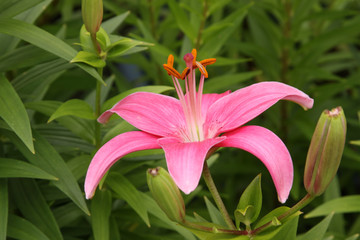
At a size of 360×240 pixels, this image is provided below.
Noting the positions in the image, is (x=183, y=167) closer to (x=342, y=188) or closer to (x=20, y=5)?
(x=20, y=5)

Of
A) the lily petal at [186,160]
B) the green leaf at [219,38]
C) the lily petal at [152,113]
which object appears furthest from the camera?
the green leaf at [219,38]

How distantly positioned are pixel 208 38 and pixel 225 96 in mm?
453

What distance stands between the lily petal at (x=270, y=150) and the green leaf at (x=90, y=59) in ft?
0.68

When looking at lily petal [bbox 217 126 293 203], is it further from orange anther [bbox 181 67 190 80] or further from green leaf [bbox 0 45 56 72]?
green leaf [bbox 0 45 56 72]

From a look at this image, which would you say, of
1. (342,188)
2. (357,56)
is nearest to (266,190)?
(342,188)

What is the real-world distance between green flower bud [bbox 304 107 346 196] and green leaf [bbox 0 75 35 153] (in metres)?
0.34

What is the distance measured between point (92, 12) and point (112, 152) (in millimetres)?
184

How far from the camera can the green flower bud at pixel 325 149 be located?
1.79 feet

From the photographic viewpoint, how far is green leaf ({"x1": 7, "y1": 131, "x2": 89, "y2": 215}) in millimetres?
780

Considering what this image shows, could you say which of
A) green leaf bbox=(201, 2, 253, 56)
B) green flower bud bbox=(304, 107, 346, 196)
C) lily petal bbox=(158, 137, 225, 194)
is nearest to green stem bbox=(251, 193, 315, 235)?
green flower bud bbox=(304, 107, 346, 196)

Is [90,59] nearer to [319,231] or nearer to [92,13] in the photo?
[92,13]

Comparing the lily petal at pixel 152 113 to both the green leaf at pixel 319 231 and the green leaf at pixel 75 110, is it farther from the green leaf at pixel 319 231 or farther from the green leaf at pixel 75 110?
the green leaf at pixel 319 231

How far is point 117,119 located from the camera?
36.0 inches

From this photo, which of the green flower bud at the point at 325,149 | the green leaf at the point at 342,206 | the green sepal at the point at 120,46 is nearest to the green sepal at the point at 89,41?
the green sepal at the point at 120,46
